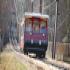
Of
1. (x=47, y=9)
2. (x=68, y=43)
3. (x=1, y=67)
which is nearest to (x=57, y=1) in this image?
(x=47, y=9)

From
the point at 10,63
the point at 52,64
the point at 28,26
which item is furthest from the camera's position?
the point at 28,26

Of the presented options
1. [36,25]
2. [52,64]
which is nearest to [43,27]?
[36,25]

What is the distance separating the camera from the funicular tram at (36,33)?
6.71 ft

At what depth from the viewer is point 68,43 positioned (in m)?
1.93

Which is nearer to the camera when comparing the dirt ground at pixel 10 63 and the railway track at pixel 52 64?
the railway track at pixel 52 64

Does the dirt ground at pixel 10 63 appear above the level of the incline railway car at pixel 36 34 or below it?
below

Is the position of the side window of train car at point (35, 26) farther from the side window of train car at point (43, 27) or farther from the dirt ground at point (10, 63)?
the dirt ground at point (10, 63)

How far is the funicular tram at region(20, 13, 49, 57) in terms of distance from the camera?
2045 mm

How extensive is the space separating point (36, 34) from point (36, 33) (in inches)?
0.9

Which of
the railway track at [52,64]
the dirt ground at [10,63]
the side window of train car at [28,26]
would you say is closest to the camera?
the railway track at [52,64]

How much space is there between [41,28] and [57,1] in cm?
31

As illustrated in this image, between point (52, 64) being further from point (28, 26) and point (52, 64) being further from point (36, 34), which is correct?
point (28, 26)

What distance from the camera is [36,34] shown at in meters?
2.06

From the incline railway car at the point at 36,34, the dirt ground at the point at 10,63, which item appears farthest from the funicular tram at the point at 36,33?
the dirt ground at the point at 10,63
